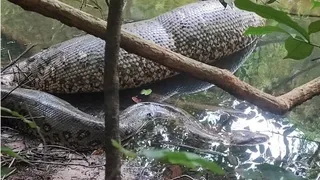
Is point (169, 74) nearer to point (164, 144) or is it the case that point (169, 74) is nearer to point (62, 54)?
point (62, 54)

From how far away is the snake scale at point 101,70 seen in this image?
9.25 ft

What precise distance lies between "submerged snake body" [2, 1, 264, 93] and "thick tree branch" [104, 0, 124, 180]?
7.39 feet

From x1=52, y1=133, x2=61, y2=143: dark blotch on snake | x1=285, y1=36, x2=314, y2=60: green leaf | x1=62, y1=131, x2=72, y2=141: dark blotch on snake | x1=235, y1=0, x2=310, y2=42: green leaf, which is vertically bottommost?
x1=52, y1=133, x2=61, y2=143: dark blotch on snake

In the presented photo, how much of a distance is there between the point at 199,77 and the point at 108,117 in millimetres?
1452

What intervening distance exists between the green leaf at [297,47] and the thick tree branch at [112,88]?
40 cm

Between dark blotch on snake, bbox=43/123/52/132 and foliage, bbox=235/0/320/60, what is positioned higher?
foliage, bbox=235/0/320/60

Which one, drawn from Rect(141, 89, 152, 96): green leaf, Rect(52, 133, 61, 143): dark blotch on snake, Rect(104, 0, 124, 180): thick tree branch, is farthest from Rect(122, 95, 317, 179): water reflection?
Rect(104, 0, 124, 180): thick tree branch

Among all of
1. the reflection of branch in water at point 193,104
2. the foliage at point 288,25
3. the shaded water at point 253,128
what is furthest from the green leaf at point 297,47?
the reflection of branch in water at point 193,104

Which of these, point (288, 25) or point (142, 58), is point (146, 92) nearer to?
point (142, 58)

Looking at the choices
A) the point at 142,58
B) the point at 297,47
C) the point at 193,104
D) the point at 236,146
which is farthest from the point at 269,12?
the point at 142,58

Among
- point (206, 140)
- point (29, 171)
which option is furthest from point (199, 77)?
point (29, 171)

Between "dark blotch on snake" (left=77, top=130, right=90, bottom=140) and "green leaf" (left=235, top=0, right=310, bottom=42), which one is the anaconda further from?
"green leaf" (left=235, top=0, right=310, bottom=42)

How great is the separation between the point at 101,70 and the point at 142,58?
0.37 metres

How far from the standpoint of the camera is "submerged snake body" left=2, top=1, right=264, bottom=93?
12.2ft
